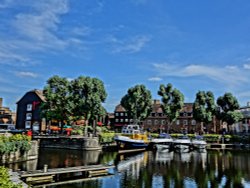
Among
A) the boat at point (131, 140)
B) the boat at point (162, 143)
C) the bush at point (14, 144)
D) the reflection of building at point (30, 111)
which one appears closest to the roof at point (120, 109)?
the reflection of building at point (30, 111)

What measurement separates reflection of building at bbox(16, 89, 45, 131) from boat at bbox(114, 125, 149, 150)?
94.8ft

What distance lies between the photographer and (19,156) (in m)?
29.7

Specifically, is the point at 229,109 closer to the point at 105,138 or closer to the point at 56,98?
the point at 105,138

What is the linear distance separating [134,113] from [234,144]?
24.2 m

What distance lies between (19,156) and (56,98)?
26.4 m

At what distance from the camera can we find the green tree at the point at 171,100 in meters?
64.9

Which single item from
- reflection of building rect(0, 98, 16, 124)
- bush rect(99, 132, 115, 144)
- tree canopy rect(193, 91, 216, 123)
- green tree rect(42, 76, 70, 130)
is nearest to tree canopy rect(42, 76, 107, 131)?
green tree rect(42, 76, 70, 130)

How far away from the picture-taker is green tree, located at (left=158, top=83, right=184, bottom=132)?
6494 cm

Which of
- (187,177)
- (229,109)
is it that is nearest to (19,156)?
(187,177)

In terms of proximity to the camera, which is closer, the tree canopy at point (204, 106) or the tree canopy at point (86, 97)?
Result: the tree canopy at point (86, 97)

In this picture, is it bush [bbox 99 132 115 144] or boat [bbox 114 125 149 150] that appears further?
bush [bbox 99 132 115 144]

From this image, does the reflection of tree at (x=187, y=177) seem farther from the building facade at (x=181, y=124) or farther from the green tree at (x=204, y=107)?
the building facade at (x=181, y=124)

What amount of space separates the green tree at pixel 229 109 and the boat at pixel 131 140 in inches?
945

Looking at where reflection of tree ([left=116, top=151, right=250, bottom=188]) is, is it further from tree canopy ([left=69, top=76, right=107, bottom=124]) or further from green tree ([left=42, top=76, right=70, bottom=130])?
green tree ([left=42, top=76, right=70, bottom=130])
